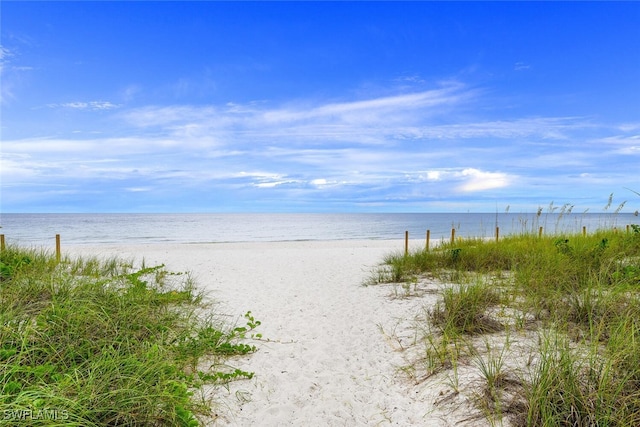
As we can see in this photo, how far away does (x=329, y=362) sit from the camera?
203 inches

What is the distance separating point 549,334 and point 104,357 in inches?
171

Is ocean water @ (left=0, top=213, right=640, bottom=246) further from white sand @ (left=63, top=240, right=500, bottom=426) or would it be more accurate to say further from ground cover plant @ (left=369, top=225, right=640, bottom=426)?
white sand @ (left=63, top=240, right=500, bottom=426)

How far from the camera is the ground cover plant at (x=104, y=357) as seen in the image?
299 centimetres

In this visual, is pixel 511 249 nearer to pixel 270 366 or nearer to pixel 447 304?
pixel 447 304

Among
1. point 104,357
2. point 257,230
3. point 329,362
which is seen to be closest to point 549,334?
point 329,362

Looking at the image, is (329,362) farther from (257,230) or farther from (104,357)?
(257,230)

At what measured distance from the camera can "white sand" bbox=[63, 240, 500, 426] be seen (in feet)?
12.7

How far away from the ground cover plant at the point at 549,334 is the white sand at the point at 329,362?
429mm

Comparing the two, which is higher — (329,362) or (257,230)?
(257,230)

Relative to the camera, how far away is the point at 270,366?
4.98 metres

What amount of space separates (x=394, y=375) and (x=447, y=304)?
1.73m

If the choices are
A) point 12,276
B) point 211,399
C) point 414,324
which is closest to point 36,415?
point 211,399

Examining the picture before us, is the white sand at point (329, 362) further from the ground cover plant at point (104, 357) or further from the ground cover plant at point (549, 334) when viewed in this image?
the ground cover plant at point (549, 334)

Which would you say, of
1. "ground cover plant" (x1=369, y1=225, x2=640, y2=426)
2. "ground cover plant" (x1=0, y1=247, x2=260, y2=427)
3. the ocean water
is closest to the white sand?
"ground cover plant" (x1=0, y1=247, x2=260, y2=427)
